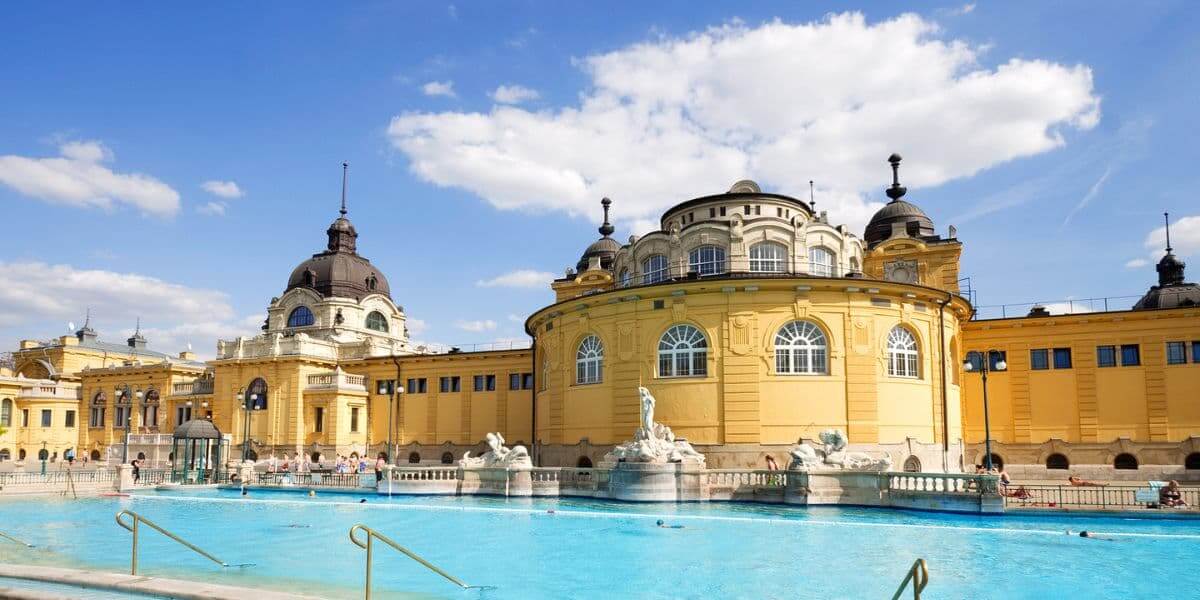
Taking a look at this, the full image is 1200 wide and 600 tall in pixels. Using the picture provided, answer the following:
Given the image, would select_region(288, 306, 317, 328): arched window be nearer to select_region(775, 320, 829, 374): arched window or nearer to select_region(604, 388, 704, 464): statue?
select_region(604, 388, 704, 464): statue

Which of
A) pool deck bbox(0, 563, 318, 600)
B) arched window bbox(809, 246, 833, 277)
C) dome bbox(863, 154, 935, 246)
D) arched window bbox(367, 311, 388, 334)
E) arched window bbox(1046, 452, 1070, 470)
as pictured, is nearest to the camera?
pool deck bbox(0, 563, 318, 600)

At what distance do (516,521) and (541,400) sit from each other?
61.2 ft

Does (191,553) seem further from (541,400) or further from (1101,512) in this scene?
(541,400)

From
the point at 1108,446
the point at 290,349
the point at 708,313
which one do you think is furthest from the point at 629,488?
the point at 290,349

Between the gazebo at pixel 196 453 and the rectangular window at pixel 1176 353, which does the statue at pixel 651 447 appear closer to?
the gazebo at pixel 196 453

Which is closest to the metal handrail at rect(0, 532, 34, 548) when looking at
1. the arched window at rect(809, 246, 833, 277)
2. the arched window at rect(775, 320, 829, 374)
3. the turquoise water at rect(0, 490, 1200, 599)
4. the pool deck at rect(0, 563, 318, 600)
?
the turquoise water at rect(0, 490, 1200, 599)

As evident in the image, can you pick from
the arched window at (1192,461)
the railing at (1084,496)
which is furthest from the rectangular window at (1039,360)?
the railing at (1084,496)

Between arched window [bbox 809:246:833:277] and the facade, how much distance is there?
0.25ft

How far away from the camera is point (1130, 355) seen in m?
Result: 38.2

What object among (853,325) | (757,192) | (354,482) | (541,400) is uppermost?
(757,192)

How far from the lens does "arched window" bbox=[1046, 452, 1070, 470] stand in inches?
1511

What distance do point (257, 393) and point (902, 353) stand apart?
41.7m

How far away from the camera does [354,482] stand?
3506 centimetres

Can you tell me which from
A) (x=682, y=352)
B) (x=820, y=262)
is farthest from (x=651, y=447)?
(x=820, y=262)
